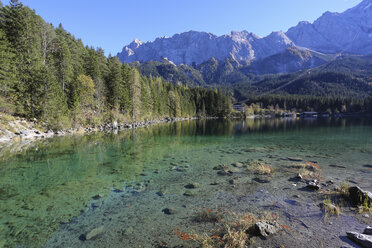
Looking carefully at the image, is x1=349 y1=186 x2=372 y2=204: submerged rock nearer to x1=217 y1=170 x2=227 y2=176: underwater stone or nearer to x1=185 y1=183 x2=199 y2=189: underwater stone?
x1=217 y1=170 x2=227 y2=176: underwater stone

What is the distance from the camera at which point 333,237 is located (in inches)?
270

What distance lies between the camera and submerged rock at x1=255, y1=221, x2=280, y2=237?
6.94 m

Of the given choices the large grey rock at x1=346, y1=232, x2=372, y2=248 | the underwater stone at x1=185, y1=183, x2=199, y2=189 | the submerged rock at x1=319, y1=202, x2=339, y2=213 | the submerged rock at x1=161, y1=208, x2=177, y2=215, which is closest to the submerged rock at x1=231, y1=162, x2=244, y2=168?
the underwater stone at x1=185, y1=183, x2=199, y2=189

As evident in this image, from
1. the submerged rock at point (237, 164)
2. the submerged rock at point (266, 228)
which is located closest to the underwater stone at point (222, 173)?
the submerged rock at point (237, 164)

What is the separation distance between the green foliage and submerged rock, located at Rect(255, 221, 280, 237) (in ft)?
136

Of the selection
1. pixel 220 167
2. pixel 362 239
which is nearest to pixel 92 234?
pixel 362 239

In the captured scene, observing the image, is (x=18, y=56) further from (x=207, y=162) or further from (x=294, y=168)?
(x=294, y=168)

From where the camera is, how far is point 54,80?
134 feet

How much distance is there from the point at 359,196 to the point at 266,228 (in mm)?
6278

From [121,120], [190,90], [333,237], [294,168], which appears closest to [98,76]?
[121,120]

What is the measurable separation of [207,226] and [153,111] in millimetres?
92616

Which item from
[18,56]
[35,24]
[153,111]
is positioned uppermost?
[35,24]

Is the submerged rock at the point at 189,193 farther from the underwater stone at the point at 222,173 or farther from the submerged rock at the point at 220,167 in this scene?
the submerged rock at the point at 220,167

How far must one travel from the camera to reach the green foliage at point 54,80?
116 ft
